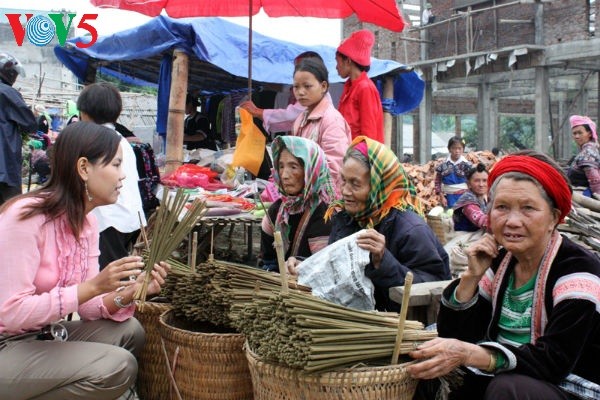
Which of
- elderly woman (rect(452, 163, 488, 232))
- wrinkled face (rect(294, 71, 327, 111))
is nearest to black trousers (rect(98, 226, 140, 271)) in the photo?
wrinkled face (rect(294, 71, 327, 111))

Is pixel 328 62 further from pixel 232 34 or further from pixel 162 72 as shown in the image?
pixel 162 72

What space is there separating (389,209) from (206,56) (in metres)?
4.25

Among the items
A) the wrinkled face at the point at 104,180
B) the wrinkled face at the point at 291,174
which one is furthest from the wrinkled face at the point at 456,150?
the wrinkled face at the point at 104,180

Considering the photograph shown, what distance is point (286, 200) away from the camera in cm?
330

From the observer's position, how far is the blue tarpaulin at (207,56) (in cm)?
637

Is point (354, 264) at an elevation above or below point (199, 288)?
above

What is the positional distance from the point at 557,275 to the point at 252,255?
342 centimetres

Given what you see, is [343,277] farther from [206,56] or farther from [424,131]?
[424,131]

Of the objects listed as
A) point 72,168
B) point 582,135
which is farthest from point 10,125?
point 582,135

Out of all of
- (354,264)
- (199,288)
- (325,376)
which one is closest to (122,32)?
(199,288)

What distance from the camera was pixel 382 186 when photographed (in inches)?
104

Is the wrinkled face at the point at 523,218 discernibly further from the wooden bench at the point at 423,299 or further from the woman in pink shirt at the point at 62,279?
the woman in pink shirt at the point at 62,279

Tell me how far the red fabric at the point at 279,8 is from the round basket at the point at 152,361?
336 cm

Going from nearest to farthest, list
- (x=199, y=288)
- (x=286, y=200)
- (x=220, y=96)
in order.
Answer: (x=199, y=288) → (x=286, y=200) → (x=220, y=96)
